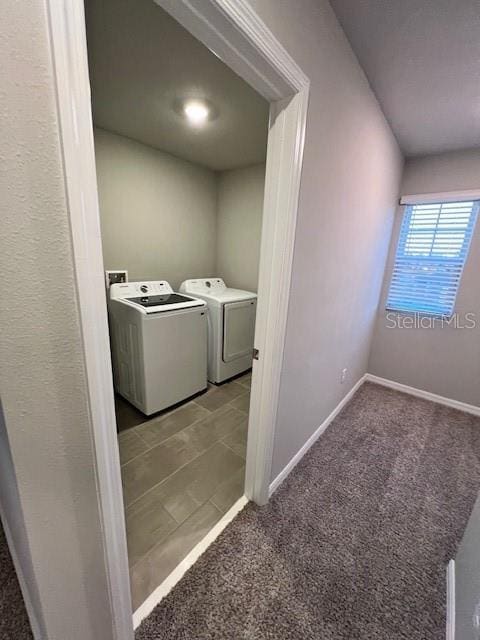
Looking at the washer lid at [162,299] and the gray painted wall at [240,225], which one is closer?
the washer lid at [162,299]

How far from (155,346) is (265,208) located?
1395 mm

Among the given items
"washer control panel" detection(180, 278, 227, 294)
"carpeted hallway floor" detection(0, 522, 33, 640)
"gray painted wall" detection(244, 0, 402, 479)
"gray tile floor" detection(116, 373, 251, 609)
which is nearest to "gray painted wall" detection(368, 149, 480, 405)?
"gray painted wall" detection(244, 0, 402, 479)

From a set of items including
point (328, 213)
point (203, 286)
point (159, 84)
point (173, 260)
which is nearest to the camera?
point (328, 213)

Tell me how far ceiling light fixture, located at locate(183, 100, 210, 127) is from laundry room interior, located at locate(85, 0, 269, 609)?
13 mm

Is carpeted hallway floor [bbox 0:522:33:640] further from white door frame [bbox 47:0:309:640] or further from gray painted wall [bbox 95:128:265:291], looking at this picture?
gray painted wall [bbox 95:128:265:291]

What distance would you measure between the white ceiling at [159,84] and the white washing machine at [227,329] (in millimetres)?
1398

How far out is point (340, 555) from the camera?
1217 mm

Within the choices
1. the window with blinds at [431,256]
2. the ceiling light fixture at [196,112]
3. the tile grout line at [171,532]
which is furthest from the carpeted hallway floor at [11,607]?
Result: the window with blinds at [431,256]

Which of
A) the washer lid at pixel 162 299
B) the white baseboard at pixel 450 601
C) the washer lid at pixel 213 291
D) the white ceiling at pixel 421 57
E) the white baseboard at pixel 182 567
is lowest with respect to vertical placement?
the white baseboard at pixel 182 567

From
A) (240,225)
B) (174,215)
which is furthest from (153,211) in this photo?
(240,225)

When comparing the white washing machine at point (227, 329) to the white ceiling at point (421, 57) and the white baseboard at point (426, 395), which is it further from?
the white ceiling at point (421, 57)

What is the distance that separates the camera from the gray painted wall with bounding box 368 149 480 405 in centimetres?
228

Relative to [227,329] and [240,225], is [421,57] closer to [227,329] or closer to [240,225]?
[240,225]

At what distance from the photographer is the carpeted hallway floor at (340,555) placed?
98cm
